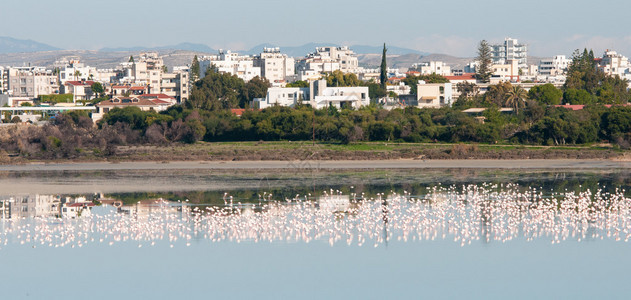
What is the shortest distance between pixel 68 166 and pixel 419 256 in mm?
33680

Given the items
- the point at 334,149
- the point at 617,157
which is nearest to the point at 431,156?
the point at 334,149

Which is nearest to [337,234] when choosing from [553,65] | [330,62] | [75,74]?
[330,62]

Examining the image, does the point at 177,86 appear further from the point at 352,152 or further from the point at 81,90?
the point at 352,152

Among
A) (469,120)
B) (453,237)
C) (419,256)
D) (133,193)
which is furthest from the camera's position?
(469,120)

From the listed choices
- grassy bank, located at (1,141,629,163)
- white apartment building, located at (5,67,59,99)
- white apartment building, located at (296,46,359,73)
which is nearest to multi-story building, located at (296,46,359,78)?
white apartment building, located at (296,46,359,73)

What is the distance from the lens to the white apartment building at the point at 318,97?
84812 millimetres

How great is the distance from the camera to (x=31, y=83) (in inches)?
5527

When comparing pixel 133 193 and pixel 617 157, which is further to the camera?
pixel 617 157

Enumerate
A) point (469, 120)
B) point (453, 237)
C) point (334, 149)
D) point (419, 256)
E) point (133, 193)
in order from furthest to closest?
point (469, 120)
point (334, 149)
point (133, 193)
point (453, 237)
point (419, 256)

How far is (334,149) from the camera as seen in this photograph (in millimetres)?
58500

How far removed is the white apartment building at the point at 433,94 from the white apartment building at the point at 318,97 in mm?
6334

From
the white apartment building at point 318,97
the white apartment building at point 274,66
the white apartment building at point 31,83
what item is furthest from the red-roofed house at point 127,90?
the white apartment building at point 274,66

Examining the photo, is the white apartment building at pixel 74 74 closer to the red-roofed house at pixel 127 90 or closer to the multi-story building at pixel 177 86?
the multi-story building at pixel 177 86

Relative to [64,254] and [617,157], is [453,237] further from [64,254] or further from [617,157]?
[617,157]
